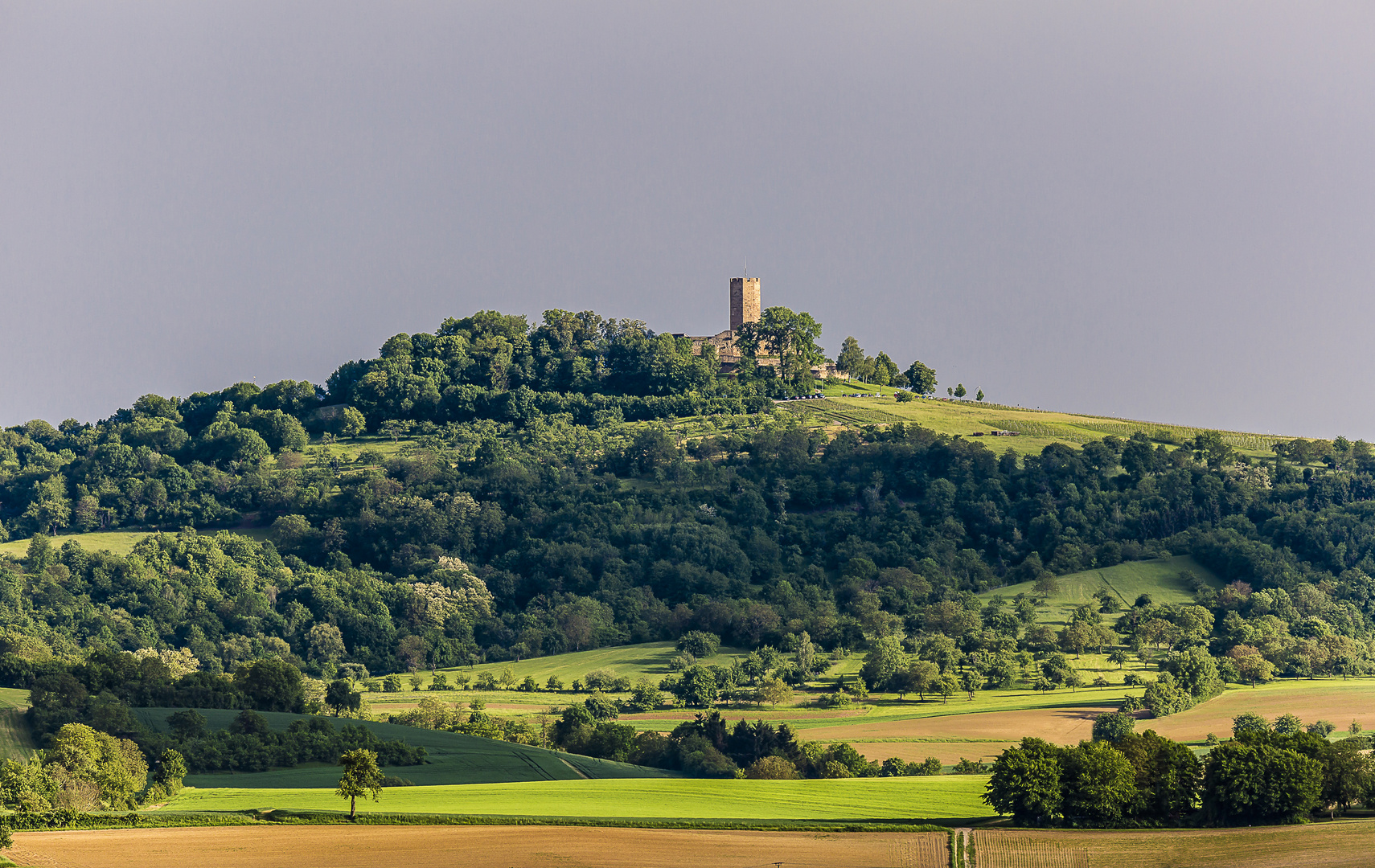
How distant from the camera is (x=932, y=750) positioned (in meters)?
64.5

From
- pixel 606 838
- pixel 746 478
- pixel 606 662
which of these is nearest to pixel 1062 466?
pixel 746 478

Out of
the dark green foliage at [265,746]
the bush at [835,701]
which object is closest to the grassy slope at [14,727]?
the dark green foliage at [265,746]

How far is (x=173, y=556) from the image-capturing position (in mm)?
102062

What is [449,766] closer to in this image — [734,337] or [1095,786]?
[1095,786]

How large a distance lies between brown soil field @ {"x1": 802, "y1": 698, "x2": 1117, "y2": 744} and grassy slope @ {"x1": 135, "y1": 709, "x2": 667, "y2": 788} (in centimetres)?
1100

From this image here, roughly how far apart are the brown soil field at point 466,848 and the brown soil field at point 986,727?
2080cm

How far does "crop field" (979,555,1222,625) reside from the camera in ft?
303

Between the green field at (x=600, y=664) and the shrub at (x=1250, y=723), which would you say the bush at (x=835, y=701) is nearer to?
the green field at (x=600, y=664)

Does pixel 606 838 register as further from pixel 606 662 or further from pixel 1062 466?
pixel 1062 466

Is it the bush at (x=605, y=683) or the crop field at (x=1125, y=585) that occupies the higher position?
the crop field at (x=1125, y=585)

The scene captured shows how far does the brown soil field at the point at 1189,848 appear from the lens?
4191cm

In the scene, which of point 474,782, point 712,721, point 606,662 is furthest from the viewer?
point 606,662

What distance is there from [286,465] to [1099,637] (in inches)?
2384

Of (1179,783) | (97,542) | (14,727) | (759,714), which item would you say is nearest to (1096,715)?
(759,714)
